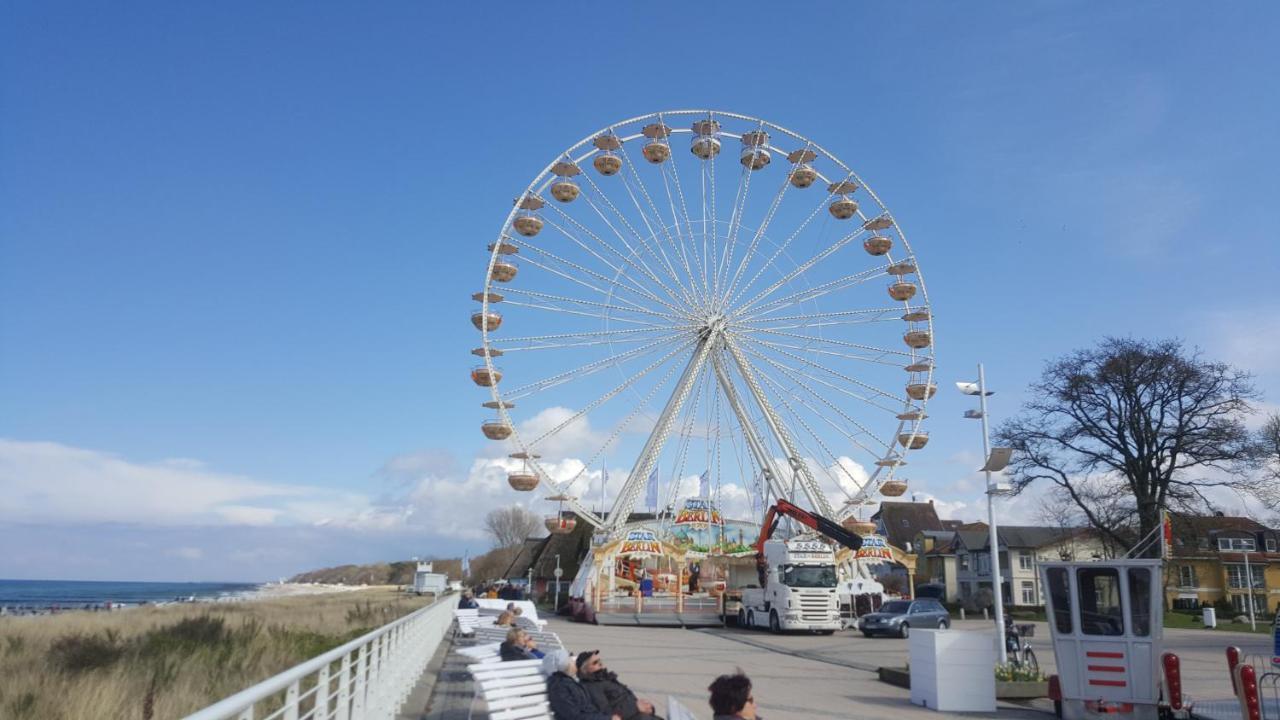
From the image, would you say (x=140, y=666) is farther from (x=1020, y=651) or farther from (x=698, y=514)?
(x=698, y=514)

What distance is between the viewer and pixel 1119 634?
428 inches

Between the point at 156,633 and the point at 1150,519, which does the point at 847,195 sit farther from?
the point at 156,633

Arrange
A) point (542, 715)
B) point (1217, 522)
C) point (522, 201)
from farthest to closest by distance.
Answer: point (1217, 522) < point (522, 201) < point (542, 715)

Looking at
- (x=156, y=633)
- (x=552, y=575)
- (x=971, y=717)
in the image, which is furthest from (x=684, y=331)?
(x=552, y=575)

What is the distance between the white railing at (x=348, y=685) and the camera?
3.58 m

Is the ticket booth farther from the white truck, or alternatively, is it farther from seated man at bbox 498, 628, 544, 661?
the white truck

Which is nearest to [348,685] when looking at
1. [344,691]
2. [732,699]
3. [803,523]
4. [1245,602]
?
[344,691]

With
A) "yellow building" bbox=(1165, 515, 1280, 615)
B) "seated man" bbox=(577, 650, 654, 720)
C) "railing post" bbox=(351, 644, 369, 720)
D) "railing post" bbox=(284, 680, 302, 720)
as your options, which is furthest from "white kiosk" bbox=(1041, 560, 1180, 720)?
"yellow building" bbox=(1165, 515, 1280, 615)

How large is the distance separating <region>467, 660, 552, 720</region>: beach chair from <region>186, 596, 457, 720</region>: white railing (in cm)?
90

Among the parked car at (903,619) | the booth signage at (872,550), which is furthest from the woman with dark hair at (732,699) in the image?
the booth signage at (872,550)

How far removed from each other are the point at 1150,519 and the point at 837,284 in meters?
15.5

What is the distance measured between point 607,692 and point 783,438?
26.3 m

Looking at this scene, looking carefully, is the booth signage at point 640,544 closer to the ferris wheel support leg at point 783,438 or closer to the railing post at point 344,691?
the ferris wheel support leg at point 783,438

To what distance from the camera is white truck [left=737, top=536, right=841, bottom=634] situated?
28.2m
